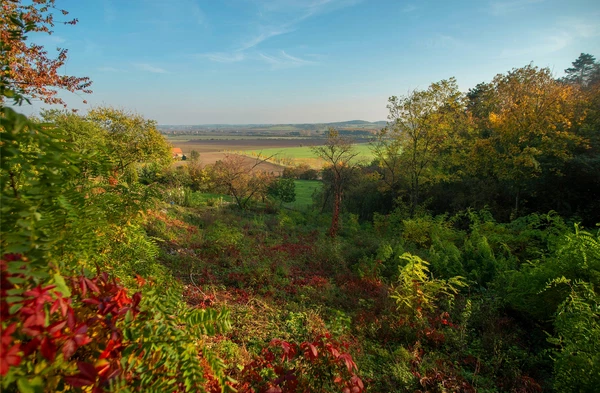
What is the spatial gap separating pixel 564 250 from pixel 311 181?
34.1 m

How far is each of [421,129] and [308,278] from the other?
41.5 feet

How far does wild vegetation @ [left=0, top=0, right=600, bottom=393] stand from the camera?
1139 mm

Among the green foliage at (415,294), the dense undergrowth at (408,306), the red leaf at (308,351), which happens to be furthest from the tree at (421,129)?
the red leaf at (308,351)

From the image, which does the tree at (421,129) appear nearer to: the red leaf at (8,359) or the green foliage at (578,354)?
the green foliage at (578,354)

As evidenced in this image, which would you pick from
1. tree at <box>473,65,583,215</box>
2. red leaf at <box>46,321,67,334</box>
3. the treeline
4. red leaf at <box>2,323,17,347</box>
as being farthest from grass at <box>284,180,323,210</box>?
red leaf at <box>2,323,17,347</box>

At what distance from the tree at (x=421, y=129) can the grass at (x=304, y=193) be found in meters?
9.14

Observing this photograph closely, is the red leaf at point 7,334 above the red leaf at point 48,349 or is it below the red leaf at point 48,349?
above

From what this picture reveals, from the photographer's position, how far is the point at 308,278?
22.5 ft

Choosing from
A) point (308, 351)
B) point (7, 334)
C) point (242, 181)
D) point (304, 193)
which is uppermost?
point (7, 334)

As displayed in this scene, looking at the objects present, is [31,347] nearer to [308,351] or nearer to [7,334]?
[7,334]

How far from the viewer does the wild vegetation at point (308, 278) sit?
114 centimetres

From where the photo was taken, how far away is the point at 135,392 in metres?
1.23

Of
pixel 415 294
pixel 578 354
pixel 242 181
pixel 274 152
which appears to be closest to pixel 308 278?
pixel 415 294

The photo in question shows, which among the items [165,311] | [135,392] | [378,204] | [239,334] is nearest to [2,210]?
[165,311]
